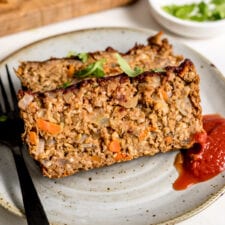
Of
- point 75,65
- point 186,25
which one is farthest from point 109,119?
point 186,25

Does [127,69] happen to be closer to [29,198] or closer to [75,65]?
[75,65]

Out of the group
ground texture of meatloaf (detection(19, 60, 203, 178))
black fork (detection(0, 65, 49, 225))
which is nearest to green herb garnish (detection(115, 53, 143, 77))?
ground texture of meatloaf (detection(19, 60, 203, 178))

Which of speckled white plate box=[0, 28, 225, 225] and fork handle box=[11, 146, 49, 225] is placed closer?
fork handle box=[11, 146, 49, 225]

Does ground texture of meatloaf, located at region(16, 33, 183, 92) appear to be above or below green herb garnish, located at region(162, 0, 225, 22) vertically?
above

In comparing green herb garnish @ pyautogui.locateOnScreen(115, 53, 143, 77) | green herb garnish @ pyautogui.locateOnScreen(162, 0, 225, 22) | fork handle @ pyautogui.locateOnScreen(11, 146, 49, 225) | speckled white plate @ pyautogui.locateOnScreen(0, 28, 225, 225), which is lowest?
speckled white plate @ pyautogui.locateOnScreen(0, 28, 225, 225)

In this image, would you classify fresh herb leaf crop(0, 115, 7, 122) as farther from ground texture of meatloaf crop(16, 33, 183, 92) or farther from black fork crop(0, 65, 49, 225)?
ground texture of meatloaf crop(16, 33, 183, 92)

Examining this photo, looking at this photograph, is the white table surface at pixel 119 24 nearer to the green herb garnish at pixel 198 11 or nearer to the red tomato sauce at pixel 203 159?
the green herb garnish at pixel 198 11

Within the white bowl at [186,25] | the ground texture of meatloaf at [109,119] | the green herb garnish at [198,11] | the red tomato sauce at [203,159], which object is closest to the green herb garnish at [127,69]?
the ground texture of meatloaf at [109,119]
